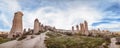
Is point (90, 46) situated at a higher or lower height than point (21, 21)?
lower

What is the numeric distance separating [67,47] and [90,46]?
6.19m

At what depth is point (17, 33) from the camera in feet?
199

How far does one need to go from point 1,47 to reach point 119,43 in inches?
1346

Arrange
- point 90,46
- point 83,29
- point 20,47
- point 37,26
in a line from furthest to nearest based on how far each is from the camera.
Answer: point 83,29 → point 37,26 → point 20,47 → point 90,46

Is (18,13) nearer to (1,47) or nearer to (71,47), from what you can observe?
(1,47)

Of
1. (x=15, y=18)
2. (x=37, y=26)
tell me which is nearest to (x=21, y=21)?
(x=15, y=18)

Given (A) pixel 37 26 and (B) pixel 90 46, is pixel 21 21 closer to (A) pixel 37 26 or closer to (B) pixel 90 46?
(A) pixel 37 26

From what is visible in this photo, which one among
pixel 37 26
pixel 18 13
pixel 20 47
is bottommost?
Answer: pixel 20 47

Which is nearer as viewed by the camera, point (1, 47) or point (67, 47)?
point (67, 47)

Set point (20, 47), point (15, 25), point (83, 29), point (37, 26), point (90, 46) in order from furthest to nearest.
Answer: point (83, 29), point (37, 26), point (15, 25), point (20, 47), point (90, 46)

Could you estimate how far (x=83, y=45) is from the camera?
39.5 m

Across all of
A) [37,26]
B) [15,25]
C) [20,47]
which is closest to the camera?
[20,47]

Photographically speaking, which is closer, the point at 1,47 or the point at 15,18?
the point at 1,47

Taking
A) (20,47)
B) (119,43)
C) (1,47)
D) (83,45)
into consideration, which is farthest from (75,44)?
(1,47)
